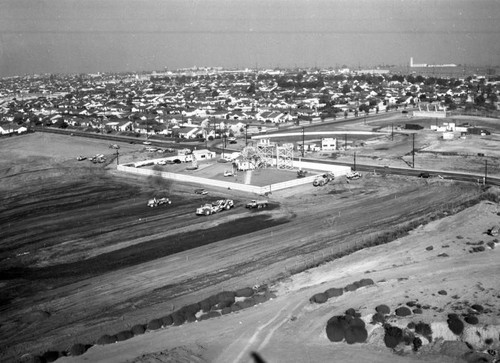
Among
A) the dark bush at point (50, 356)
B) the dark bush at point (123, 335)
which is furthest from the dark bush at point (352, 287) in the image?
the dark bush at point (50, 356)

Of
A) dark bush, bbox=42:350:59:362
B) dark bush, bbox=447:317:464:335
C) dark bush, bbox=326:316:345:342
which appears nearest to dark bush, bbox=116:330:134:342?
dark bush, bbox=42:350:59:362

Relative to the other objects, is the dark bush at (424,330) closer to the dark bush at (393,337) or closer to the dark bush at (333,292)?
the dark bush at (393,337)

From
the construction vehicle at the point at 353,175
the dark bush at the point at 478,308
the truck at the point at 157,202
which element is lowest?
the truck at the point at 157,202

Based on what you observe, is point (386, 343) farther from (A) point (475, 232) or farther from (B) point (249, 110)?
(B) point (249, 110)

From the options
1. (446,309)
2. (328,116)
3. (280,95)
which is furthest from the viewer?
(280,95)

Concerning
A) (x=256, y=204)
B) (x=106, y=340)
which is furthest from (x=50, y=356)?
(x=256, y=204)

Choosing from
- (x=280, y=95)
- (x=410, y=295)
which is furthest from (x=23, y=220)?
(x=280, y=95)
